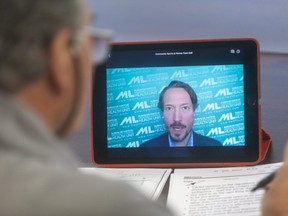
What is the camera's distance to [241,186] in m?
1.20

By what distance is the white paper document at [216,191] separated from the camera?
3.67ft

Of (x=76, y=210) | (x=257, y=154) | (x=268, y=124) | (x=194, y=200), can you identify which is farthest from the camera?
(x=268, y=124)

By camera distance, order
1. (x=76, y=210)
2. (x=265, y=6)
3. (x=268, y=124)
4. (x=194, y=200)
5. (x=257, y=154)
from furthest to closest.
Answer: (x=265, y=6), (x=268, y=124), (x=257, y=154), (x=194, y=200), (x=76, y=210)

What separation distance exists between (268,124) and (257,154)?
221 mm

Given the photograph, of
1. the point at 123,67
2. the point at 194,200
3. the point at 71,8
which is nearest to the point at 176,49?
the point at 123,67

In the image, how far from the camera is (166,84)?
1.32 metres

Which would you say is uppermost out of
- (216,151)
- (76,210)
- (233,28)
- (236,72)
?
(233,28)

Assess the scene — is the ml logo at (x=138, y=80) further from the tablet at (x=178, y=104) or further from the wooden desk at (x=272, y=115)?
the wooden desk at (x=272, y=115)

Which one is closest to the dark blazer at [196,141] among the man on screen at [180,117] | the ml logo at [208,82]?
the man on screen at [180,117]

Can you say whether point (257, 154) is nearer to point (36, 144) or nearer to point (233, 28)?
point (36, 144)

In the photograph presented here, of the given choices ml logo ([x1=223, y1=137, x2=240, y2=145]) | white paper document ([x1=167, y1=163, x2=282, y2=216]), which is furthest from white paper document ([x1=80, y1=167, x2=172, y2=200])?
ml logo ([x1=223, y1=137, x2=240, y2=145])

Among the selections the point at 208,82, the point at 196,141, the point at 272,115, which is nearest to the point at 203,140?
the point at 196,141

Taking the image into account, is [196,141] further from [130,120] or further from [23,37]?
[23,37]

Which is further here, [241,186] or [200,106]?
[200,106]
